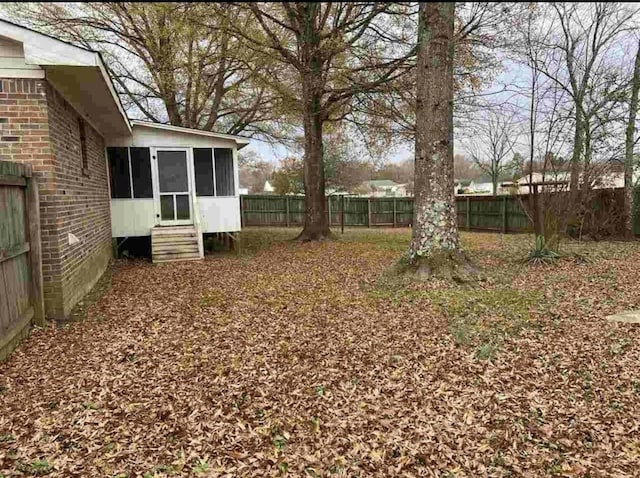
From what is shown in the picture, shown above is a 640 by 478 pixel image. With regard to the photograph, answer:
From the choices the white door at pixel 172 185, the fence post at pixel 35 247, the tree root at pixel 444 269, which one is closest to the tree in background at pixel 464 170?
the white door at pixel 172 185

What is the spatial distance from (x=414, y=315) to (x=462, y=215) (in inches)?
639

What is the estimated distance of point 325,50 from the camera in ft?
29.4

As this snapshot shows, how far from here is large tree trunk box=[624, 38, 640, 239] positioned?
10.4 metres

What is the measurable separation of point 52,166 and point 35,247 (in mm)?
947

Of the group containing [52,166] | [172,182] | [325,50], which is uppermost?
[325,50]

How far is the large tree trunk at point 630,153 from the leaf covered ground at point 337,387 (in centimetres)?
694

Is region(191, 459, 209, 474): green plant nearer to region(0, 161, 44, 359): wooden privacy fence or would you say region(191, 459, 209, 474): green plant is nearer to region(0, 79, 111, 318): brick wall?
region(0, 161, 44, 359): wooden privacy fence

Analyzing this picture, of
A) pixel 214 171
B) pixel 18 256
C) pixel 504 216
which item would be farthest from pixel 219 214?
pixel 504 216

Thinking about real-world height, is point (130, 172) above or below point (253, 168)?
below

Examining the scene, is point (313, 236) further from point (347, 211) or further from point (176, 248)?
point (347, 211)

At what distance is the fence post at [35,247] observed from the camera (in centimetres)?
424

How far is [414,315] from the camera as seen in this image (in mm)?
4688

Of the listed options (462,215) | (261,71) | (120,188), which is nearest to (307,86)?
(261,71)

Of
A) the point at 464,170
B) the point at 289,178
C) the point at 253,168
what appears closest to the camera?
the point at 253,168
